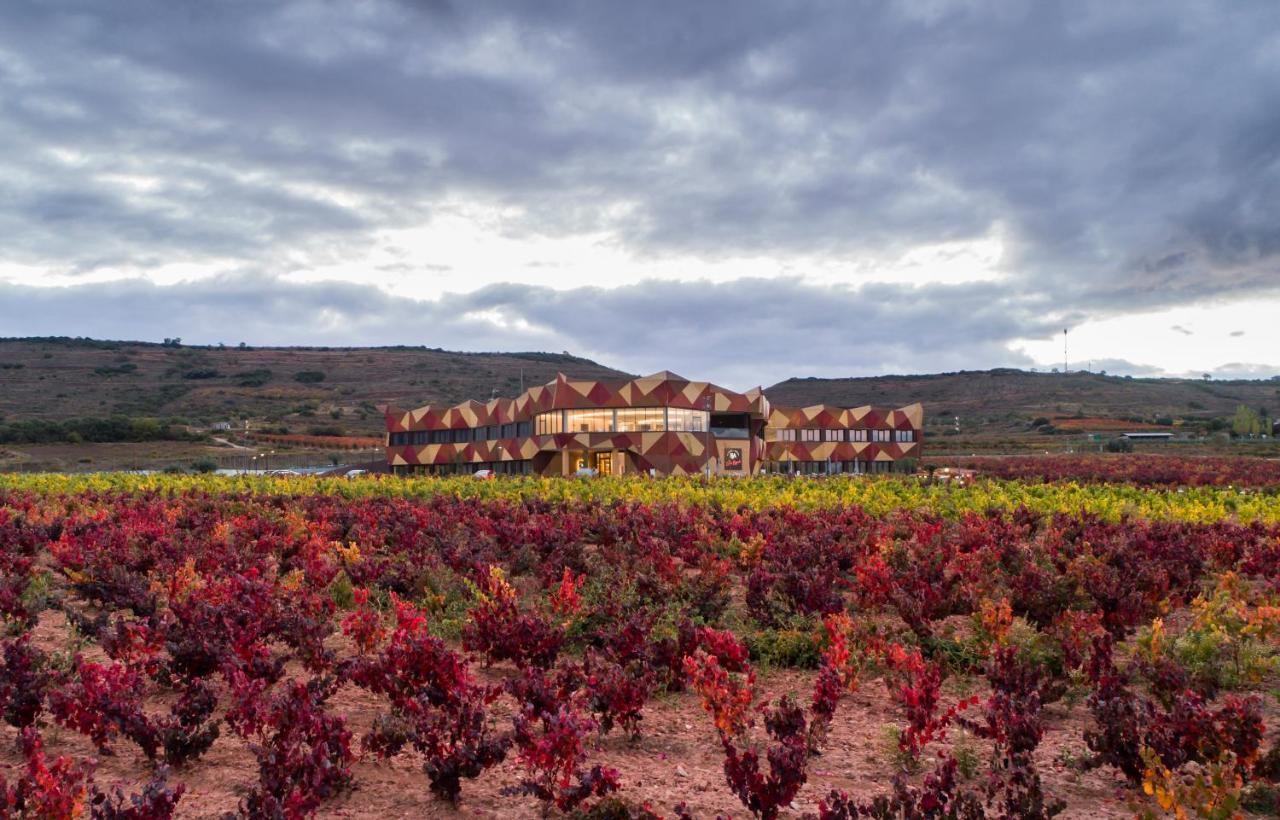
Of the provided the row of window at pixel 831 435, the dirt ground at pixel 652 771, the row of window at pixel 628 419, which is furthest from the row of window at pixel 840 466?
the dirt ground at pixel 652 771

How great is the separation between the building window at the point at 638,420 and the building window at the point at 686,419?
683 millimetres

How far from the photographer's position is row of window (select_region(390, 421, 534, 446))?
67.4 m

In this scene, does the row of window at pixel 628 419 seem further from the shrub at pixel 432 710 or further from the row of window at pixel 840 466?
the shrub at pixel 432 710

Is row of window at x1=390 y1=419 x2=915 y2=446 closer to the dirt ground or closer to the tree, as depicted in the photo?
the dirt ground

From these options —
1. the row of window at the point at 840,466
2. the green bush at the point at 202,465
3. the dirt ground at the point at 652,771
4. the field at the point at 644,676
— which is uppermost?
the field at the point at 644,676

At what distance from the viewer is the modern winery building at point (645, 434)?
61.0m

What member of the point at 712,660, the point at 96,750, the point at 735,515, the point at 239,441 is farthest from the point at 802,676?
the point at 239,441

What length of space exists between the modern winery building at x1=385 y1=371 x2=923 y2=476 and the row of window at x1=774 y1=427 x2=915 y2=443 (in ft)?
0.30

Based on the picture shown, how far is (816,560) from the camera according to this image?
12953 mm

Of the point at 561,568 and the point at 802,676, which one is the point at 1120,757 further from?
the point at 561,568

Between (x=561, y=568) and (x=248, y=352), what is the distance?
18957 cm

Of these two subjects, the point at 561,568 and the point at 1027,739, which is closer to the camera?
the point at 1027,739

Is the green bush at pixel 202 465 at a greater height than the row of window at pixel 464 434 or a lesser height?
lesser

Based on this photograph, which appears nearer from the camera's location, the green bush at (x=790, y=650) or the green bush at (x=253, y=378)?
the green bush at (x=790, y=650)
